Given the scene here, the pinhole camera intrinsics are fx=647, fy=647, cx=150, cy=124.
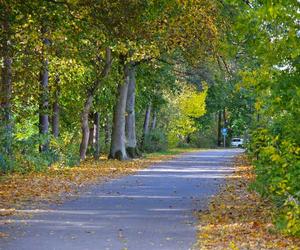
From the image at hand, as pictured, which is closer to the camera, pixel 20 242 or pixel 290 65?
pixel 20 242

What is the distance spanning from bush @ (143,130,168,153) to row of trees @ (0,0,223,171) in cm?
712

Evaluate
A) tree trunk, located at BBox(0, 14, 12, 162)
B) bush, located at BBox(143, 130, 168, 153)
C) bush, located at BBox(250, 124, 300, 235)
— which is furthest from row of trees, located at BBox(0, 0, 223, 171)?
bush, located at BBox(143, 130, 168, 153)

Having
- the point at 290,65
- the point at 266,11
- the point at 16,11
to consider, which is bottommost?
the point at 290,65

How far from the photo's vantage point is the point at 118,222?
12023 mm

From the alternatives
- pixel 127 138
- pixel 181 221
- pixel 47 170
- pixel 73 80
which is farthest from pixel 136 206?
pixel 127 138

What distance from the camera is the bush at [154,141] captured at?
2117 inches

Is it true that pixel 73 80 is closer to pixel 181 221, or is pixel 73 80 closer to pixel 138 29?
pixel 138 29

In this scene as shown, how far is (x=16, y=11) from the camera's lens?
651 inches

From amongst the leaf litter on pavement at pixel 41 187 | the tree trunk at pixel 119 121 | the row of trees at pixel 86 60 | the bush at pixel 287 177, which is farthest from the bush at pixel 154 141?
the bush at pixel 287 177

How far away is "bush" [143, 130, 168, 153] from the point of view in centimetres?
5378

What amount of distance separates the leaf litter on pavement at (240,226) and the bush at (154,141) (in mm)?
36727

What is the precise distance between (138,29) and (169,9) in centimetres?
161

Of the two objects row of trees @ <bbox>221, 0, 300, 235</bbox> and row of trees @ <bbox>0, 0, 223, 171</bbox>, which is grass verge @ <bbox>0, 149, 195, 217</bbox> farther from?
row of trees @ <bbox>221, 0, 300, 235</bbox>

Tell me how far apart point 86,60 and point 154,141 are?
28.5 meters
